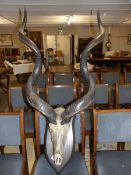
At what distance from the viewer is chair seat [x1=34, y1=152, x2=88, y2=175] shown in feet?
5.15

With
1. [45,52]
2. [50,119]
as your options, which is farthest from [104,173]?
[45,52]

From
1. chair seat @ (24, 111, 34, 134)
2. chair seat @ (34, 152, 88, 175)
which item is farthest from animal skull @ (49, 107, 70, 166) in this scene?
chair seat @ (24, 111, 34, 134)

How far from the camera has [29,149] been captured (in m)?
2.77

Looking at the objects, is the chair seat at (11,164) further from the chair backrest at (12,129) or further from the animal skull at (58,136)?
the animal skull at (58,136)

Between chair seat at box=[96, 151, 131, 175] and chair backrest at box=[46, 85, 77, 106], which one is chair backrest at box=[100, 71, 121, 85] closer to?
chair backrest at box=[46, 85, 77, 106]

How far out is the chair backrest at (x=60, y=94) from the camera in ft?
8.68

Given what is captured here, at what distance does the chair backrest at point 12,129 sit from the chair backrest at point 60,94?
930mm

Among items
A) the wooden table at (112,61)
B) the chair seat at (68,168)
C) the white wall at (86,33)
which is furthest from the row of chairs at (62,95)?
the white wall at (86,33)

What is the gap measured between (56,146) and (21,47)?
31.8 ft

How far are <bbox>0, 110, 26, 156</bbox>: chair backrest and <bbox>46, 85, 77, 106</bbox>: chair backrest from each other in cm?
93

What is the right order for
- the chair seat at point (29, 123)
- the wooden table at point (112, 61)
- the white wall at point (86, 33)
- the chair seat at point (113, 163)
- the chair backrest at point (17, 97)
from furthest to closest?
the white wall at point (86, 33) → the wooden table at point (112, 61) → the chair backrest at point (17, 97) → the chair seat at point (29, 123) → the chair seat at point (113, 163)

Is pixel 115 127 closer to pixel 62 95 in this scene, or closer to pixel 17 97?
pixel 62 95

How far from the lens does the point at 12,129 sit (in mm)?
1754

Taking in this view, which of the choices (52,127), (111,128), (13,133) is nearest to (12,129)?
(13,133)
